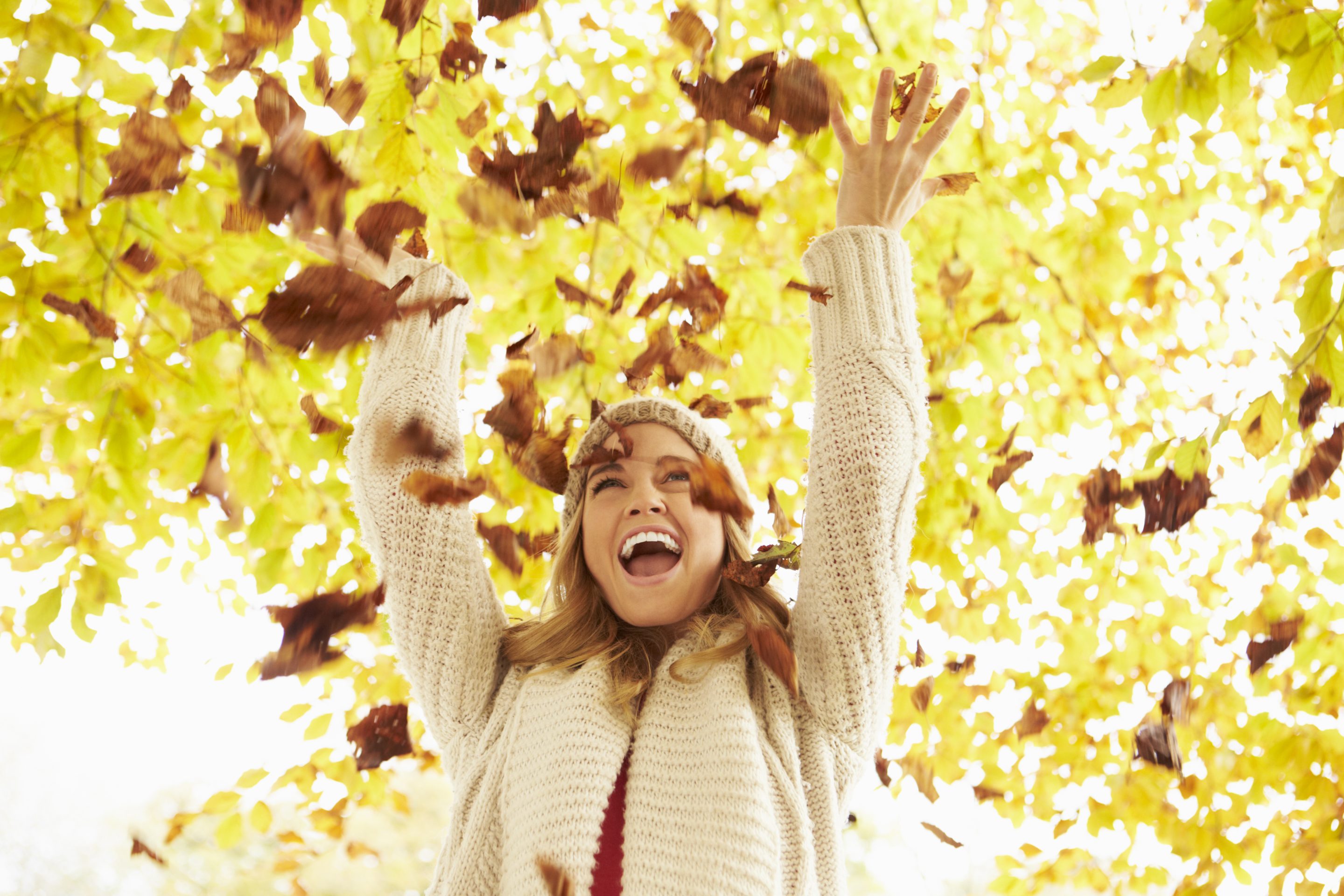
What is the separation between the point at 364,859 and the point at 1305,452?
9.48m

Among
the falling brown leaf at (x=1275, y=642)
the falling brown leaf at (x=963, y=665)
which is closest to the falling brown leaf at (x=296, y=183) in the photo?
the falling brown leaf at (x=1275, y=642)

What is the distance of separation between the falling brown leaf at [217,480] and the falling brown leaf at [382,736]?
0.65 metres

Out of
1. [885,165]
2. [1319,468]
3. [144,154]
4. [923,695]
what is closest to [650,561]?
[885,165]

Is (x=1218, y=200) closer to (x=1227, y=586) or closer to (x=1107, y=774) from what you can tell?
(x=1227, y=586)

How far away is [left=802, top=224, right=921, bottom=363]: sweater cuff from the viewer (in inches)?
62.0

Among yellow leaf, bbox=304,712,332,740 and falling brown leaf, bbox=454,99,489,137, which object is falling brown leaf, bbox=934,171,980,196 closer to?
falling brown leaf, bbox=454,99,489,137

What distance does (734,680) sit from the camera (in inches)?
59.6

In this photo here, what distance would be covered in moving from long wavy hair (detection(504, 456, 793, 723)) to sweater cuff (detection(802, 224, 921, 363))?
0.48 meters

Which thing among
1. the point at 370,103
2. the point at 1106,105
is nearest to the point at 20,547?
the point at 370,103

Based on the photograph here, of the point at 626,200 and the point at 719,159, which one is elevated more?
the point at 719,159

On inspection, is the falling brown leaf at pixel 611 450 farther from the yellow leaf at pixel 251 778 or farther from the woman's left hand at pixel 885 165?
the yellow leaf at pixel 251 778

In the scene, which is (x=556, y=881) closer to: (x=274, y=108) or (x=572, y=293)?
(x=274, y=108)

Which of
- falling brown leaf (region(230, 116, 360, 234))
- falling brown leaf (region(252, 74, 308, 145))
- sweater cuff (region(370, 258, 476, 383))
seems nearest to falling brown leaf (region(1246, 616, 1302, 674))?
sweater cuff (region(370, 258, 476, 383))

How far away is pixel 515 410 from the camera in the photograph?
1998 millimetres
